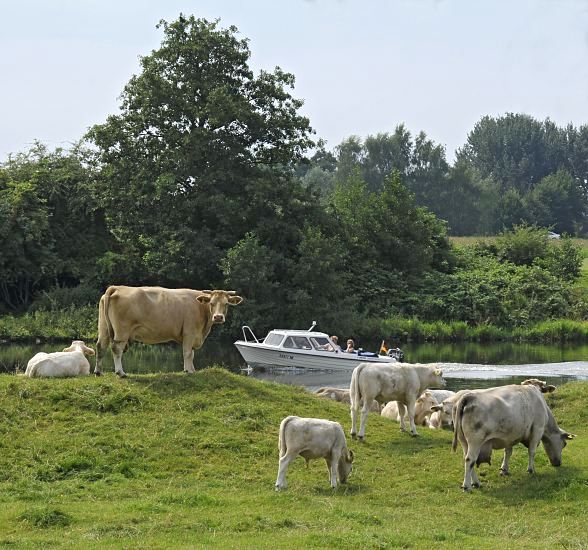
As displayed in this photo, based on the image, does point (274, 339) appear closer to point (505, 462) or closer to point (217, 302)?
point (217, 302)

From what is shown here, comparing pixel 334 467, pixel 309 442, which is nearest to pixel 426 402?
pixel 334 467

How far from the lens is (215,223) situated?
52.2 m

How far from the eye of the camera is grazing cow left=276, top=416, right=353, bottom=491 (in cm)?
1501

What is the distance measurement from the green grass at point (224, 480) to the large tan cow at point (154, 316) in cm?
83

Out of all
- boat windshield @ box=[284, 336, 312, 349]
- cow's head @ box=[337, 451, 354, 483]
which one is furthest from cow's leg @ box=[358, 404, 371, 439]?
boat windshield @ box=[284, 336, 312, 349]

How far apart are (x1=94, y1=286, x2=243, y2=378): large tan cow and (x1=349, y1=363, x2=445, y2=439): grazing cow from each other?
10.4 ft

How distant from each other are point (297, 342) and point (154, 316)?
19626 millimetres

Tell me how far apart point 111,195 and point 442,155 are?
77.1m

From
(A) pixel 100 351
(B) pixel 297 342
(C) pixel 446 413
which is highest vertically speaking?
(A) pixel 100 351

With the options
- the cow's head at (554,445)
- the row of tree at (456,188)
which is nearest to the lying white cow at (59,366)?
the cow's head at (554,445)

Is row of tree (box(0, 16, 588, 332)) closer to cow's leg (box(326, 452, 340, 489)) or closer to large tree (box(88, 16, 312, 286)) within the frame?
large tree (box(88, 16, 312, 286))

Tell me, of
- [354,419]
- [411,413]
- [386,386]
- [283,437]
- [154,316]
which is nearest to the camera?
[283,437]

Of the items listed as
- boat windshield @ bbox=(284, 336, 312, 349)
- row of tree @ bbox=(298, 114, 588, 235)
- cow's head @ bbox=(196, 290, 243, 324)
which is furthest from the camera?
row of tree @ bbox=(298, 114, 588, 235)

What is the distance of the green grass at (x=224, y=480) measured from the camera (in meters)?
12.3
